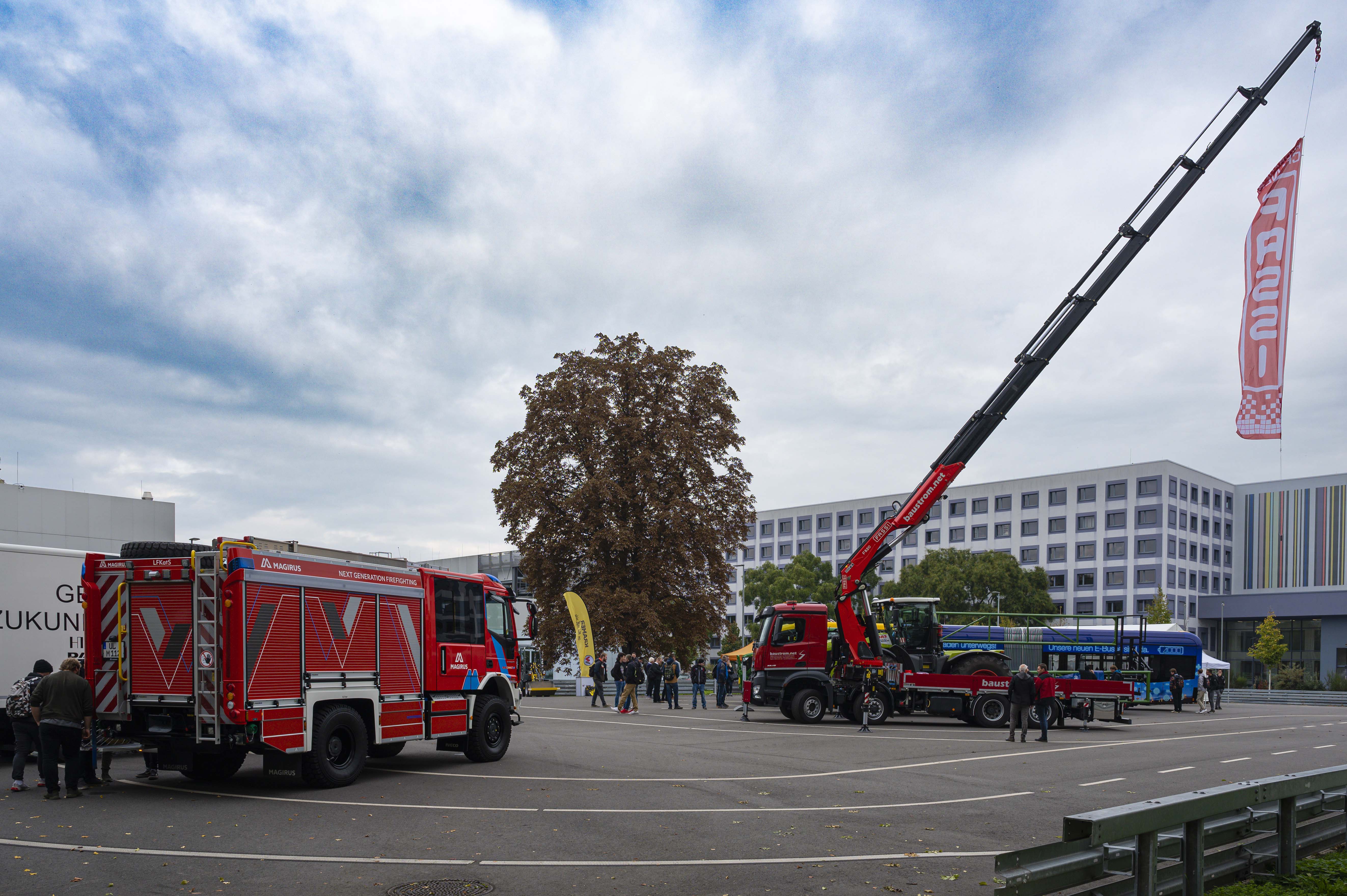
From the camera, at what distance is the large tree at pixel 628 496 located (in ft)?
126

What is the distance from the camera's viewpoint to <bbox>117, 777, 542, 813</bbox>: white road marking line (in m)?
11.2

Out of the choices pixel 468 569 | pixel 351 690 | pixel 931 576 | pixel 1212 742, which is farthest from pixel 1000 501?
pixel 351 690

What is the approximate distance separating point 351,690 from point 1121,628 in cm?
2623

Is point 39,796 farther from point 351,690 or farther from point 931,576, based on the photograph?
point 931,576

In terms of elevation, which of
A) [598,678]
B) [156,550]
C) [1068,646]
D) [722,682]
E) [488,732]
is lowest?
[722,682]

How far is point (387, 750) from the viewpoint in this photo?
15.3m

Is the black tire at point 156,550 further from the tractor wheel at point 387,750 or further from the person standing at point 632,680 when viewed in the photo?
the person standing at point 632,680

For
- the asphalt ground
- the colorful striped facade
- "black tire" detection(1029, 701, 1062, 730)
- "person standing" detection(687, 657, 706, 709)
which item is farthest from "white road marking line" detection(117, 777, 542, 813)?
the colorful striped facade

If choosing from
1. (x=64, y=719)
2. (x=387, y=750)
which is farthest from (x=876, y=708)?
(x=64, y=719)

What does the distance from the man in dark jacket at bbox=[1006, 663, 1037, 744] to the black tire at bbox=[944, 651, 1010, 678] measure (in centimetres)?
501

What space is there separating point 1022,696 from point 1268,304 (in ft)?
29.5

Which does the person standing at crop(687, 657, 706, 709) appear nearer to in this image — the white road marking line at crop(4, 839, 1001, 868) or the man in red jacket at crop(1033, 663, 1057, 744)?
the man in red jacket at crop(1033, 663, 1057, 744)

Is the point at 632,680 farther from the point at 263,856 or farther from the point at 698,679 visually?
the point at 263,856

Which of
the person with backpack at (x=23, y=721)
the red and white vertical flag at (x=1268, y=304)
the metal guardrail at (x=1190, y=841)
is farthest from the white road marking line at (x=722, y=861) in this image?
the red and white vertical flag at (x=1268, y=304)
